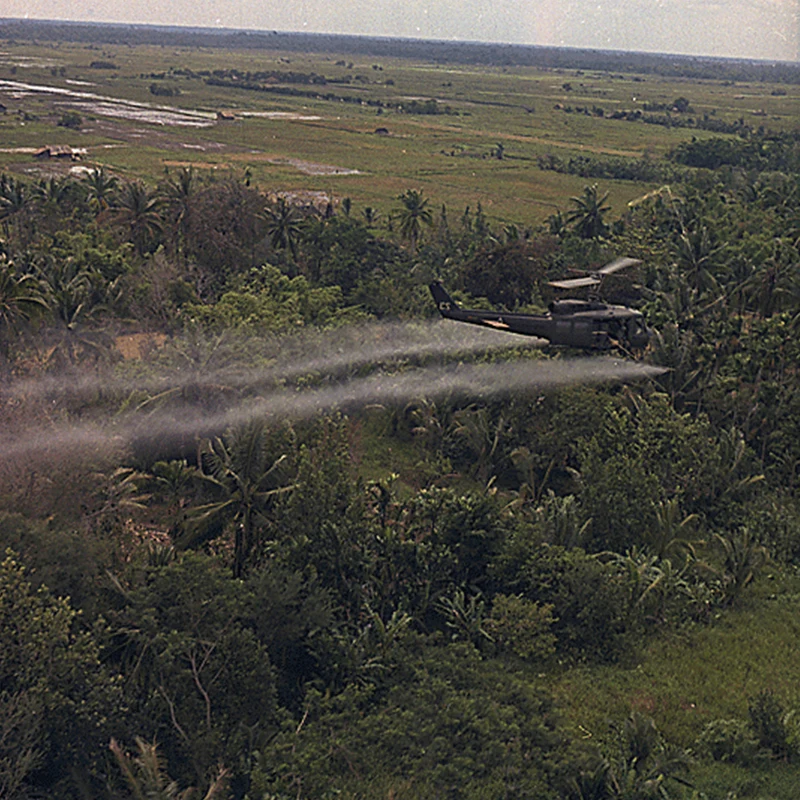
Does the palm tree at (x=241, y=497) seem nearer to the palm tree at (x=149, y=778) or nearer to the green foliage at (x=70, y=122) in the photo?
the palm tree at (x=149, y=778)

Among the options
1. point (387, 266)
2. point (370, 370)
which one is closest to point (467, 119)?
point (387, 266)

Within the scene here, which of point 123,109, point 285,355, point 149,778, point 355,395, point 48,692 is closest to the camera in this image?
point 149,778

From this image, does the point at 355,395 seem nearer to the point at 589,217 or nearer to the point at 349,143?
the point at 589,217

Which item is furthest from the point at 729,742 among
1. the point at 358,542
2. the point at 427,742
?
the point at 358,542

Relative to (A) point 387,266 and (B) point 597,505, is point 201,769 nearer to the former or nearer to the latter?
(B) point 597,505

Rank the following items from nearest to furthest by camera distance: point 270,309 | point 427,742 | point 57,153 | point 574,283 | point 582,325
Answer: point 427,742, point 574,283, point 582,325, point 270,309, point 57,153

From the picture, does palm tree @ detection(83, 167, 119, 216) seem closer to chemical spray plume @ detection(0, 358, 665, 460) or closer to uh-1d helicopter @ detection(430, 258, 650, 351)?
chemical spray plume @ detection(0, 358, 665, 460)

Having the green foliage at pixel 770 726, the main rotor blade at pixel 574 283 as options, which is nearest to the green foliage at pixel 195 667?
the green foliage at pixel 770 726
